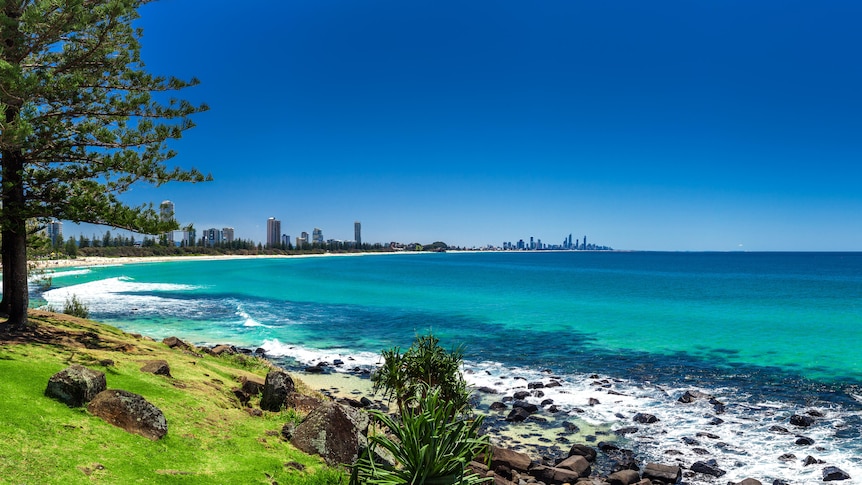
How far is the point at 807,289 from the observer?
77.6m

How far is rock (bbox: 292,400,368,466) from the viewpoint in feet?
34.7

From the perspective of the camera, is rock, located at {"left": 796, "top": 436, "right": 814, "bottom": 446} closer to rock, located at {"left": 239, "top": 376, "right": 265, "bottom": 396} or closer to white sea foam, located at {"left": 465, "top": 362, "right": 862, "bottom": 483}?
white sea foam, located at {"left": 465, "top": 362, "right": 862, "bottom": 483}

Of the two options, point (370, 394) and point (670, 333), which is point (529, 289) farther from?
point (370, 394)

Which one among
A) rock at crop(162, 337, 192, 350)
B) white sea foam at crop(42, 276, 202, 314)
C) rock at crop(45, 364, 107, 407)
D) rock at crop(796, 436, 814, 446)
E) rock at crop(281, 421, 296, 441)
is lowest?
rock at crop(796, 436, 814, 446)

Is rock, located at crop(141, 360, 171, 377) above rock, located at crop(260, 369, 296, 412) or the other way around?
above

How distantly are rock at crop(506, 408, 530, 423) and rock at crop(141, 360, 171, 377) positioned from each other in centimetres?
1122

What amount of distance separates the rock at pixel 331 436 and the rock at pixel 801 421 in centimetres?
1550

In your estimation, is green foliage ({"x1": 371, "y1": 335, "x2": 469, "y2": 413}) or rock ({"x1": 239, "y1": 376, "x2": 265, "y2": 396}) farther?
rock ({"x1": 239, "y1": 376, "x2": 265, "y2": 396})

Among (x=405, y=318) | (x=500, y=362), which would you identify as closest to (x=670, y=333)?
(x=500, y=362)

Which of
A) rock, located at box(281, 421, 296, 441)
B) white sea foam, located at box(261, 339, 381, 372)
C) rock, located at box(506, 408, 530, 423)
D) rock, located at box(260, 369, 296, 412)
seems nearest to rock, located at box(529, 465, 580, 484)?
rock, located at box(506, 408, 530, 423)

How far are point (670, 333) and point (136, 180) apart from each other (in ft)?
116

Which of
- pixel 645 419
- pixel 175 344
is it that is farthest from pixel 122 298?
pixel 645 419

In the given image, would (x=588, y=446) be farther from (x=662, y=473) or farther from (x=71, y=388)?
(x=71, y=388)

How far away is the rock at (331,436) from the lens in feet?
34.7
